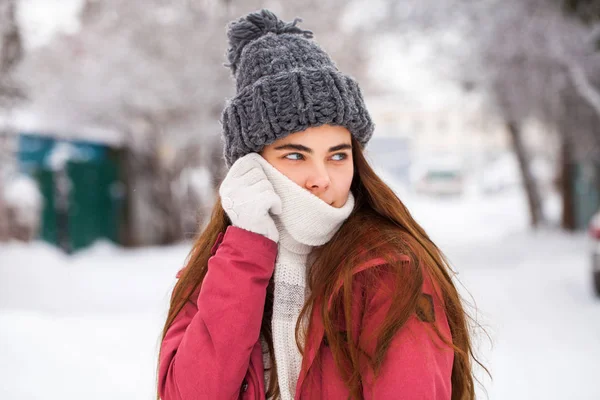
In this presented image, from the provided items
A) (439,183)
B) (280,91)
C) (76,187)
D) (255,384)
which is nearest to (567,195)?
(76,187)

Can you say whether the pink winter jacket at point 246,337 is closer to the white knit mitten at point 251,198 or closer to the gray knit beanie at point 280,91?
the white knit mitten at point 251,198

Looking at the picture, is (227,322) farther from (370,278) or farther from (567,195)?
(567,195)

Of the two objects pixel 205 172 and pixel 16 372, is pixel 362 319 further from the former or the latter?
pixel 205 172

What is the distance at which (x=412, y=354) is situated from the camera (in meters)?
1.37

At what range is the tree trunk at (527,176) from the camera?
551 inches

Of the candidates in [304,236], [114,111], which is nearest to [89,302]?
[114,111]

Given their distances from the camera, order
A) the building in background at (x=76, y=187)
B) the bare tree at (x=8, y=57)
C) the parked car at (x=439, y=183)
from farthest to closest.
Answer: the parked car at (x=439, y=183), the building in background at (x=76, y=187), the bare tree at (x=8, y=57)

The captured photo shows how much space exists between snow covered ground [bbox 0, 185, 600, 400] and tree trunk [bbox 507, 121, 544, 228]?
1.91 m

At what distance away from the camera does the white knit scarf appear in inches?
61.7

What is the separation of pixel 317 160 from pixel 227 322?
517 millimetres

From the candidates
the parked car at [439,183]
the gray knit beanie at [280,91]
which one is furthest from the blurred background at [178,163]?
the parked car at [439,183]

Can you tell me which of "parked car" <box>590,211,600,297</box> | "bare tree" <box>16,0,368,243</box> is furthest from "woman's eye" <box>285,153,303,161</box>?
"bare tree" <box>16,0,368,243</box>

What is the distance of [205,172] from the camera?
14.6 meters

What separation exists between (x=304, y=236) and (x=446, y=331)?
459 mm
